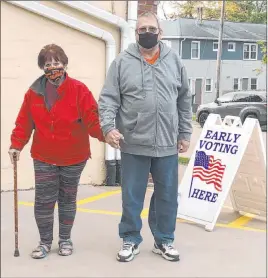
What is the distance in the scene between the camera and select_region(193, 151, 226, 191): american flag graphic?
16.1 ft

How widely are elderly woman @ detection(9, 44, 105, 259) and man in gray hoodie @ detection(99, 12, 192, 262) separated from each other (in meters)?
0.18

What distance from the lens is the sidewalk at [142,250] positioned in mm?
3824

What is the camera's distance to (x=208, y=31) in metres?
24.2

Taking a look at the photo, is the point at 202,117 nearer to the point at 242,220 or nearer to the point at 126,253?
the point at 242,220

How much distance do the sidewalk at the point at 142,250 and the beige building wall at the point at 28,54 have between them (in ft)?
2.22

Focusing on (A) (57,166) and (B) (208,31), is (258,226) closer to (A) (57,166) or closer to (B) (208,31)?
(A) (57,166)

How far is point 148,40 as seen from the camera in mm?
3719

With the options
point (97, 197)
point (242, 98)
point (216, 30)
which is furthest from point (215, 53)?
point (97, 197)

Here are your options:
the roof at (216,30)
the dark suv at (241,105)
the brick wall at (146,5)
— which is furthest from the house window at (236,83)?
the brick wall at (146,5)

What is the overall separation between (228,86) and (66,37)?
20503 millimetres

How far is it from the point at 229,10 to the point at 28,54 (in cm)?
2024

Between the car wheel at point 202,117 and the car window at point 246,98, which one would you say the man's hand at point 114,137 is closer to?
the car wheel at point 202,117

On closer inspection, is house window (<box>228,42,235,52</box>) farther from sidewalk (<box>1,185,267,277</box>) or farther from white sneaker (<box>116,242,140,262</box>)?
white sneaker (<box>116,242,140,262</box>)

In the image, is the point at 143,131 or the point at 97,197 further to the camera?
the point at 97,197
